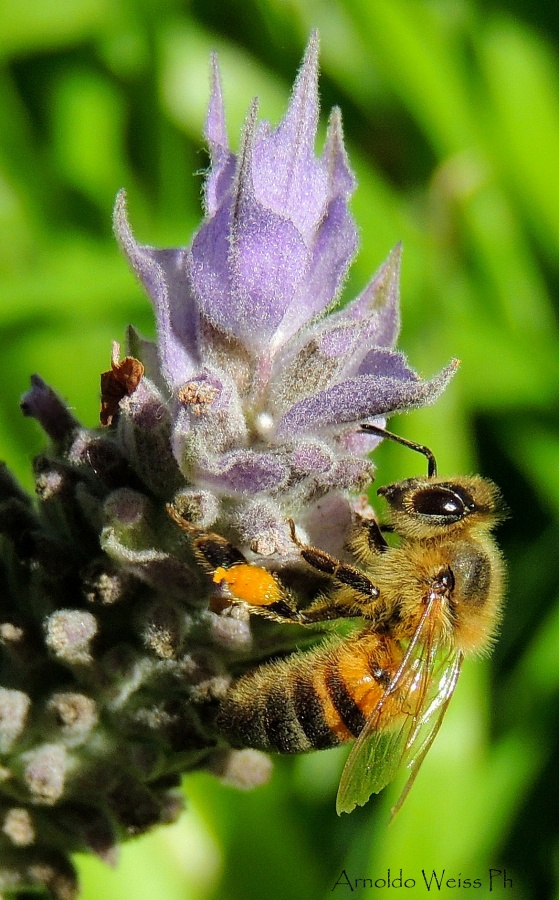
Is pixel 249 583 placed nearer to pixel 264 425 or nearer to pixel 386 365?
pixel 264 425

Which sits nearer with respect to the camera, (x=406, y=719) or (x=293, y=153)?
(x=293, y=153)

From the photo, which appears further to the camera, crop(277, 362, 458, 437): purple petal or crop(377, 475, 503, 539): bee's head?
crop(377, 475, 503, 539): bee's head

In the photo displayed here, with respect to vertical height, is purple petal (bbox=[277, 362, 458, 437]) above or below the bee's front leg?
above

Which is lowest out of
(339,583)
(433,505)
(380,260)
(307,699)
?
(307,699)

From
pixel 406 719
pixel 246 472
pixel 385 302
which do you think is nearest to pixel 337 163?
pixel 385 302

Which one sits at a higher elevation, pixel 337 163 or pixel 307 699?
pixel 337 163

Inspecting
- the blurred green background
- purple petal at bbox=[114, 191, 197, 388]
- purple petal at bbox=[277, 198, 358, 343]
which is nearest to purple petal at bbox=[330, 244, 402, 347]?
purple petal at bbox=[277, 198, 358, 343]

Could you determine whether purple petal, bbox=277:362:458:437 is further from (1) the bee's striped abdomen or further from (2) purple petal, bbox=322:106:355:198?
(1) the bee's striped abdomen

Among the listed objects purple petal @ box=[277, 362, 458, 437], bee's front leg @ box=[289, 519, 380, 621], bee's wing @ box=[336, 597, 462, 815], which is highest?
purple petal @ box=[277, 362, 458, 437]
